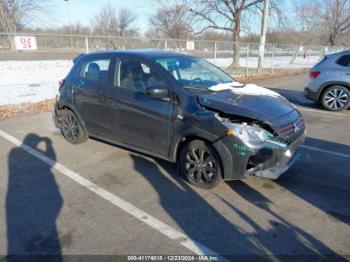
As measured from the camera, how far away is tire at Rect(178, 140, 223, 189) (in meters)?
3.62

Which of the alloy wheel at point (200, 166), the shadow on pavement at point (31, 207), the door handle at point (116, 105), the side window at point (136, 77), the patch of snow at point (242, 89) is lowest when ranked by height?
the shadow on pavement at point (31, 207)

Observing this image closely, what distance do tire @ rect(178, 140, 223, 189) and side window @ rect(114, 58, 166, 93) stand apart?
0.91 metres

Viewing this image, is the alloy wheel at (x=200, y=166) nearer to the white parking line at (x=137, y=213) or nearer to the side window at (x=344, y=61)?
the white parking line at (x=137, y=213)

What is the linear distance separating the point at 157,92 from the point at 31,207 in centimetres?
198

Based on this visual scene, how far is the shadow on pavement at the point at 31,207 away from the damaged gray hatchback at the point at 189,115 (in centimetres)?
117

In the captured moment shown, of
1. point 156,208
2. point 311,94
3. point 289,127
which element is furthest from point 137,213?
point 311,94

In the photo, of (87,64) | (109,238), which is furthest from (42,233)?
(87,64)

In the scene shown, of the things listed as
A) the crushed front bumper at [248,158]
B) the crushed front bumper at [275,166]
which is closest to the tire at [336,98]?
the crushed front bumper at [275,166]

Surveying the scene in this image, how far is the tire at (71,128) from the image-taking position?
5327 mm

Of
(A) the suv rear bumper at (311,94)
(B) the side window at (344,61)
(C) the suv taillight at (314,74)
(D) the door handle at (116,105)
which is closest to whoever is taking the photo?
(D) the door handle at (116,105)

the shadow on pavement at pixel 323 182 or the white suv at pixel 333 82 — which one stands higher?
the white suv at pixel 333 82

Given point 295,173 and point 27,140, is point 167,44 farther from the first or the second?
point 295,173

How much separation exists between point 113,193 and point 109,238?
91 centimetres

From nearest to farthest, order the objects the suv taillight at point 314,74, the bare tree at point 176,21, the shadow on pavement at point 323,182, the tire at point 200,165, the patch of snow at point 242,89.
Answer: the shadow on pavement at point 323,182
the tire at point 200,165
the patch of snow at point 242,89
the suv taillight at point 314,74
the bare tree at point 176,21
